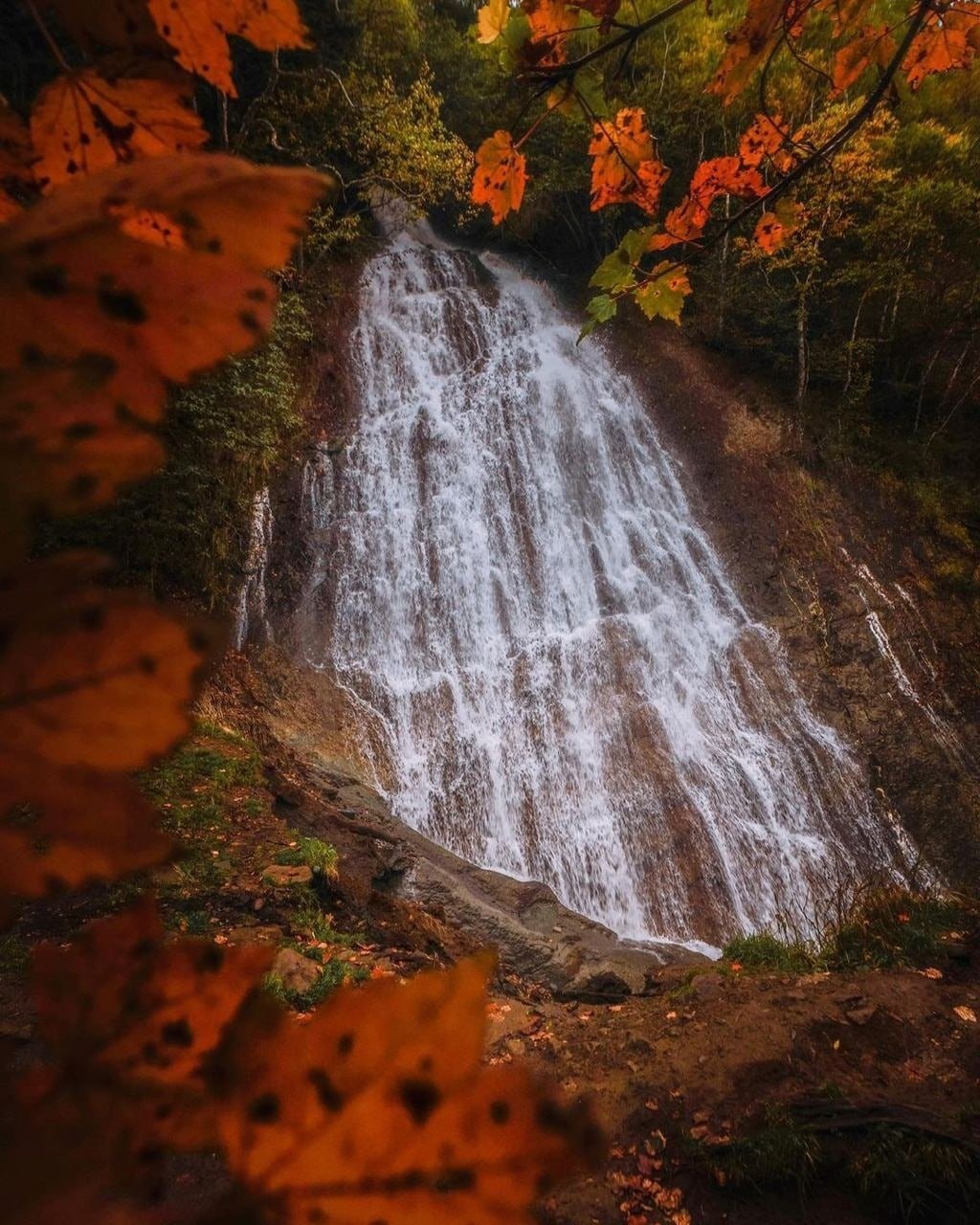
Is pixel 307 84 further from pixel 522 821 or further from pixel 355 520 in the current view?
pixel 522 821

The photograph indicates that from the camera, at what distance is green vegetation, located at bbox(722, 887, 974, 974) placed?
334cm

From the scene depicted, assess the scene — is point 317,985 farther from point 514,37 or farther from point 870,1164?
point 514,37

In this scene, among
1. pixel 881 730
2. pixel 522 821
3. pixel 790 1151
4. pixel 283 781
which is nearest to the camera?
pixel 790 1151

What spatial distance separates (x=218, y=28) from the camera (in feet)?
2.04

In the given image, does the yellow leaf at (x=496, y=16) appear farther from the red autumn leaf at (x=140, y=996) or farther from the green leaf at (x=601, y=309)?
the red autumn leaf at (x=140, y=996)

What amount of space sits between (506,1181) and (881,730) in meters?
9.24

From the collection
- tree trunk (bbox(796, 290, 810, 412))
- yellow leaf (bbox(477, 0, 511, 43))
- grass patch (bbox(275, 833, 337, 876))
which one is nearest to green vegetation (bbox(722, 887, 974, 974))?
grass patch (bbox(275, 833, 337, 876))

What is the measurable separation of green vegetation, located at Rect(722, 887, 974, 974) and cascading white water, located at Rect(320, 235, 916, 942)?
7.23 feet

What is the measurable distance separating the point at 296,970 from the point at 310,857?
132cm

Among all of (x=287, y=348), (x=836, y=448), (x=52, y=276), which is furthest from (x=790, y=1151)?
(x=836, y=448)

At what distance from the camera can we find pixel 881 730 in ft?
25.5

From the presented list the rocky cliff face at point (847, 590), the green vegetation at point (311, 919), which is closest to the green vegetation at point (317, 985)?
the green vegetation at point (311, 919)

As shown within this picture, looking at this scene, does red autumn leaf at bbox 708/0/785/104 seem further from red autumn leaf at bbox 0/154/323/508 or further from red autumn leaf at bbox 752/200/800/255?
red autumn leaf at bbox 0/154/323/508

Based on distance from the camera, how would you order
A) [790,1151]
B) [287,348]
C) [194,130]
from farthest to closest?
[287,348], [790,1151], [194,130]
